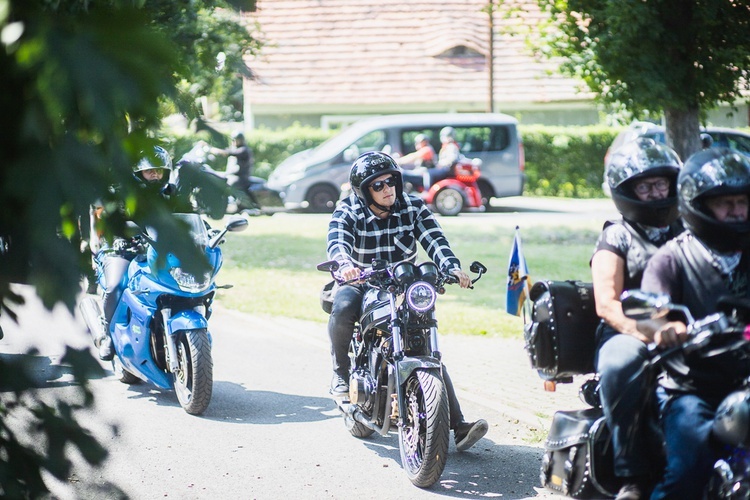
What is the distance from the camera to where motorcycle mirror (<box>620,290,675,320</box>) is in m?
3.68

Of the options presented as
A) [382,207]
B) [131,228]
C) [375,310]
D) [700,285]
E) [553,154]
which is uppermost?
[553,154]

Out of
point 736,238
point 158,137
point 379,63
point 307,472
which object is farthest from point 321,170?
point 158,137

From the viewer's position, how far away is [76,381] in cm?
232

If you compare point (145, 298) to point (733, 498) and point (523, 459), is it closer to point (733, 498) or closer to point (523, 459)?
point (523, 459)

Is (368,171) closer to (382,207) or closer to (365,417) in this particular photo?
(382,207)

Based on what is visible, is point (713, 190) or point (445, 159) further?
point (445, 159)

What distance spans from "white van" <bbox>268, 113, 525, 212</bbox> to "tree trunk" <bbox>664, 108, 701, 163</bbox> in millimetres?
13150

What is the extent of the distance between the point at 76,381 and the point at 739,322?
7.79ft

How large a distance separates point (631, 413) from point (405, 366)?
6.38 ft

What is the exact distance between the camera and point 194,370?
7090 millimetres

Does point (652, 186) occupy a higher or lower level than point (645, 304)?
higher

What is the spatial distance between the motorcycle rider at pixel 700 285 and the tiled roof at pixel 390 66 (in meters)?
32.5

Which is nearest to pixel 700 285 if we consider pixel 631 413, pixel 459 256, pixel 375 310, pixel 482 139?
pixel 631 413

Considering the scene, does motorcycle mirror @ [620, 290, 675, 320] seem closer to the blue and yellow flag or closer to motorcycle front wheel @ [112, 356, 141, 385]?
the blue and yellow flag
